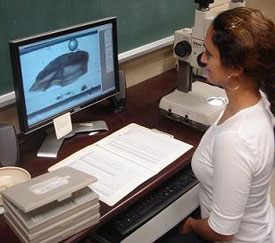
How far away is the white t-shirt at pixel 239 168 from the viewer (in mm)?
1100

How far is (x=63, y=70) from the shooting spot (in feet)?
4.66

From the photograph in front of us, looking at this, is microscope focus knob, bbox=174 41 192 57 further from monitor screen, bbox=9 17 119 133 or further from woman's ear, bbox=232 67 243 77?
woman's ear, bbox=232 67 243 77

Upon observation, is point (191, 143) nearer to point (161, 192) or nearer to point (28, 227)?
point (161, 192)

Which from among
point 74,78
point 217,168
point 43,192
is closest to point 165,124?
point 74,78

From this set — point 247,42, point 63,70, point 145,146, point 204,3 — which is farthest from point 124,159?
point 204,3

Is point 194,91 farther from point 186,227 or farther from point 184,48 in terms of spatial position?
point 186,227

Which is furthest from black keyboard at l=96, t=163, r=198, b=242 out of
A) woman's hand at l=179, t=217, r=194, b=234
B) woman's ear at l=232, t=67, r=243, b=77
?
woman's ear at l=232, t=67, r=243, b=77

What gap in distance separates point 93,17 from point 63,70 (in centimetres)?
45

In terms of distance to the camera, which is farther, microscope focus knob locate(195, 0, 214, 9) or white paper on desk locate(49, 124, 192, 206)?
microscope focus knob locate(195, 0, 214, 9)

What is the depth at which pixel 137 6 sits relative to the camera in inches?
77.3

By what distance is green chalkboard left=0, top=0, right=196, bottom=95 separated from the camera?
4.87 ft

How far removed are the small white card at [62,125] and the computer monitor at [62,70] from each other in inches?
0.8

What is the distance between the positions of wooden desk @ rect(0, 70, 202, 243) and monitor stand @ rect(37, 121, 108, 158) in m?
0.02

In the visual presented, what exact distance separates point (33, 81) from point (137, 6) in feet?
2.75
